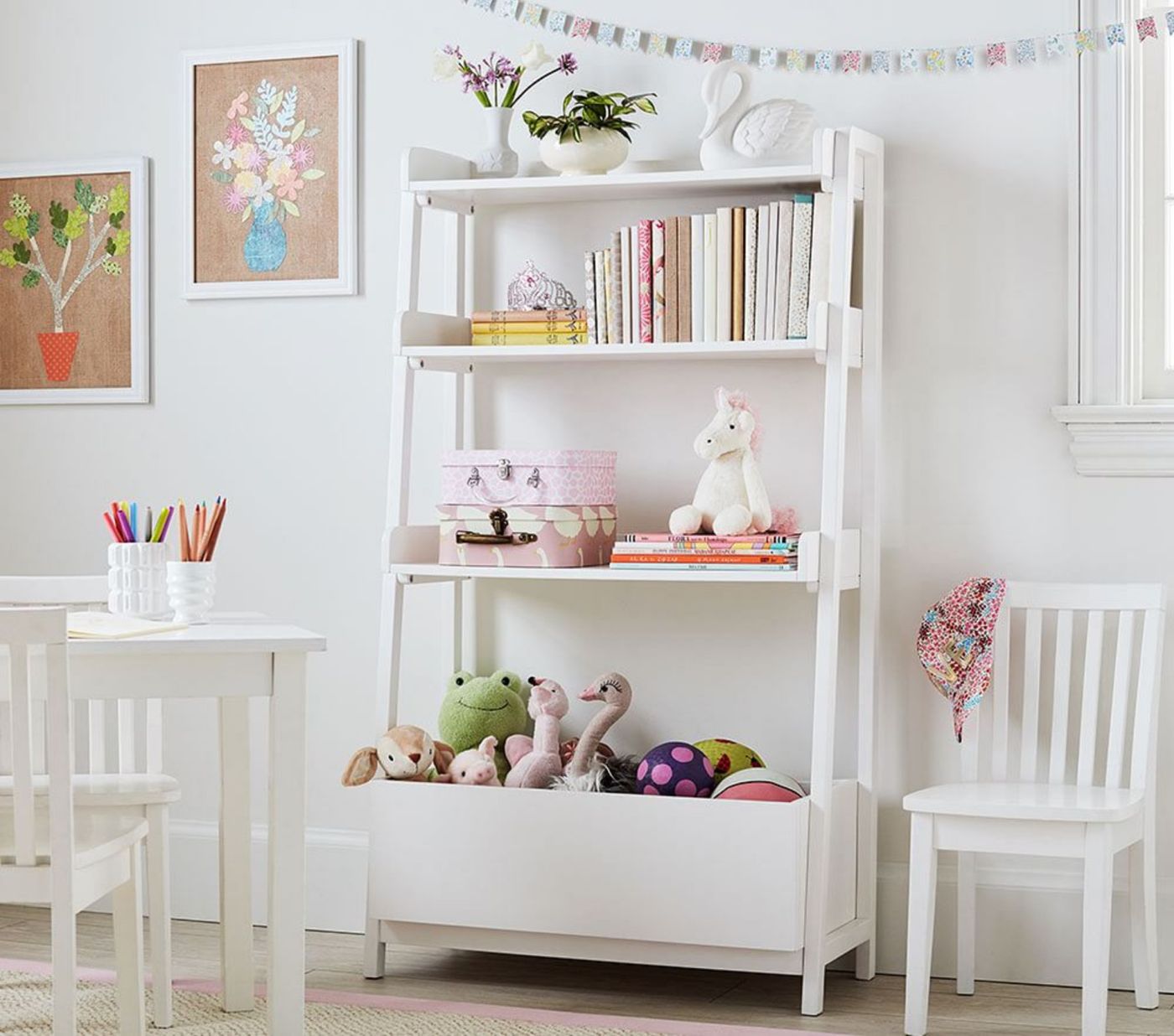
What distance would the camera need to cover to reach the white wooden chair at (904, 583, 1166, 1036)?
2.59m

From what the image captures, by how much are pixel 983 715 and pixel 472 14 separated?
162cm

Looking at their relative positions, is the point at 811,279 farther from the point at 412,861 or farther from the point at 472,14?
the point at 412,861

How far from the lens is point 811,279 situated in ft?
9.41

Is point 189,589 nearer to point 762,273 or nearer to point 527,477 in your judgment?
point 527,477

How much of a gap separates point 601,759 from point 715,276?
33.6 inches

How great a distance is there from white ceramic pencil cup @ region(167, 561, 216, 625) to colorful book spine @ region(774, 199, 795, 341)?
102cm

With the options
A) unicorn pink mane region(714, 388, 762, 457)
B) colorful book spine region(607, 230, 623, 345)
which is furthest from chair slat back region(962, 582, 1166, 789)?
colorful book spine region(607, 230, 623, 345)

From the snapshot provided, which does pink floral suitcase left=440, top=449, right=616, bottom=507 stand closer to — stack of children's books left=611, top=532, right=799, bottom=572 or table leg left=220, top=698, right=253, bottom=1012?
stack of children's books left=611, top=532, right=799, bottom=572

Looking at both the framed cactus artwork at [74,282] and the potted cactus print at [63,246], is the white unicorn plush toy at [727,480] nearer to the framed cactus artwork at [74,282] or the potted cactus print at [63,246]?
the framed cactus artwork at [74,282]

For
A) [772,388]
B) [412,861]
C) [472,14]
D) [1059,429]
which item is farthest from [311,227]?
[1059,429]

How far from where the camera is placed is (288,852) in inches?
93.3

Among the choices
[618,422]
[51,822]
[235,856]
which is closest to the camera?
[51,822]

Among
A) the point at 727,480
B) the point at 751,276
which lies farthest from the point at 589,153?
the point at 727,480

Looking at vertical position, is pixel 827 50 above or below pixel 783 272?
above
